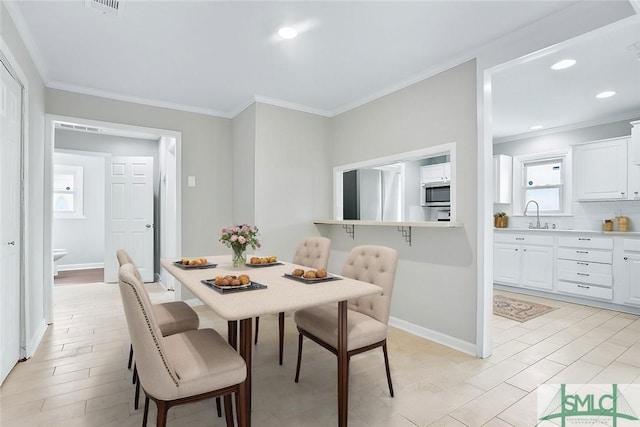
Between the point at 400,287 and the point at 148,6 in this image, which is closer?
the point at 148,6

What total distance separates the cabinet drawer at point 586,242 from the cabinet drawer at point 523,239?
0.15m

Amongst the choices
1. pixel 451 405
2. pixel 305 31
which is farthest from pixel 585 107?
pixel 451 405

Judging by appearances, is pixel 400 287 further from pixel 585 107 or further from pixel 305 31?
pixel 585 107

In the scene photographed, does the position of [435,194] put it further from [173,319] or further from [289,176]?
[173,319]

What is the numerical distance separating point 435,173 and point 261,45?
3350 mm

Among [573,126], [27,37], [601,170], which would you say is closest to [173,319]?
[27,37]

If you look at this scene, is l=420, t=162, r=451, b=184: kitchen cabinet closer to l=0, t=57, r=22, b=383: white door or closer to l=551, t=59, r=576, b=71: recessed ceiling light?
l=551, t=59, r=576, b=71: recessed ceiling light

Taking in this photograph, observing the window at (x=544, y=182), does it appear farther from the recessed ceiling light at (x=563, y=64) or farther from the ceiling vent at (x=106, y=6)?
the ceiling vent at (x=106, y=6)

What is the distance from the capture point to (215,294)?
1587 millimetres

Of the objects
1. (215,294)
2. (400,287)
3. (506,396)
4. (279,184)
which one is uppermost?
(279,184)

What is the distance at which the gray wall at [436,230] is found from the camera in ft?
9.11

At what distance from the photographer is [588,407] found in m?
1.99

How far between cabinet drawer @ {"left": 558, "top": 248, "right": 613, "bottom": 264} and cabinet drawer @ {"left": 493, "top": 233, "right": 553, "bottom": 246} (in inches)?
7.4

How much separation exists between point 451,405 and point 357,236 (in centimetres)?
217
